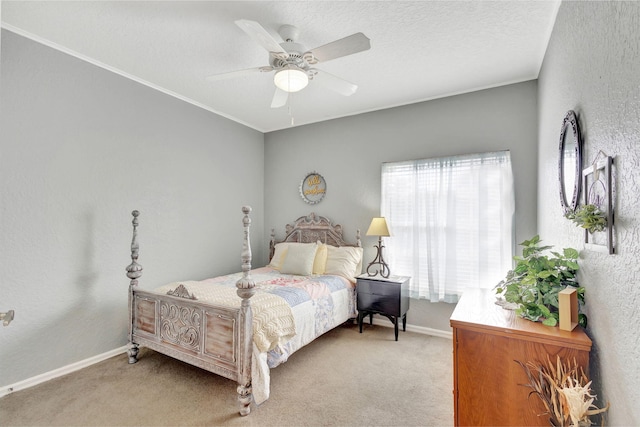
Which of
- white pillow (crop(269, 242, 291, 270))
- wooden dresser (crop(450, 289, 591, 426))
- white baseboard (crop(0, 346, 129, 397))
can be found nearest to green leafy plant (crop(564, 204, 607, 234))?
wooden dresser (crop(450, 289, 591, 426))

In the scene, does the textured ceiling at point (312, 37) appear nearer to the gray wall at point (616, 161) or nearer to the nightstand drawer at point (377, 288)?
the gray wall at point (616, 161)

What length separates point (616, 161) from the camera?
108 cm

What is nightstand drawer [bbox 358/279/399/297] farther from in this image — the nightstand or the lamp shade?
the lamp shade

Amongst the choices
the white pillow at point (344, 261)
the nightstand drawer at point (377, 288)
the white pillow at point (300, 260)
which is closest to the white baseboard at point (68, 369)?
the nightstand drawer at point (377, 288)

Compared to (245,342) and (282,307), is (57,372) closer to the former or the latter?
(245,342)

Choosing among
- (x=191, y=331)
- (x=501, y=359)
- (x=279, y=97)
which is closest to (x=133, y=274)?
(x=191, y=331)

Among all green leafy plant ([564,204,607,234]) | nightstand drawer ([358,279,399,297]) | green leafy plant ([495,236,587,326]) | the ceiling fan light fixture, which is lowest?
nightstand drawer ([358,279,399,297])

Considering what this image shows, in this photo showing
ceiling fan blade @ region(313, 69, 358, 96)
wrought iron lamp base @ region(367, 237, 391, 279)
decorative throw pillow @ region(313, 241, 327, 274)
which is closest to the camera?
ceiling fan blade @ region(313, 69, 358, 96)

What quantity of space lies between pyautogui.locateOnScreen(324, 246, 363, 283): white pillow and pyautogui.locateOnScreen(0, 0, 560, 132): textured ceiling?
194cm

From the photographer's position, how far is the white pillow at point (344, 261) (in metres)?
3.78

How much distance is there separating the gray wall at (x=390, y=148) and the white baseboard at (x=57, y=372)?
2.50 metres

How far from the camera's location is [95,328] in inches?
112

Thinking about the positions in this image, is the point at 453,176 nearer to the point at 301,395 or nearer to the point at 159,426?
the point at 301,395

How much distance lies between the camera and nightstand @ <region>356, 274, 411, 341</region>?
3354 millimetres
